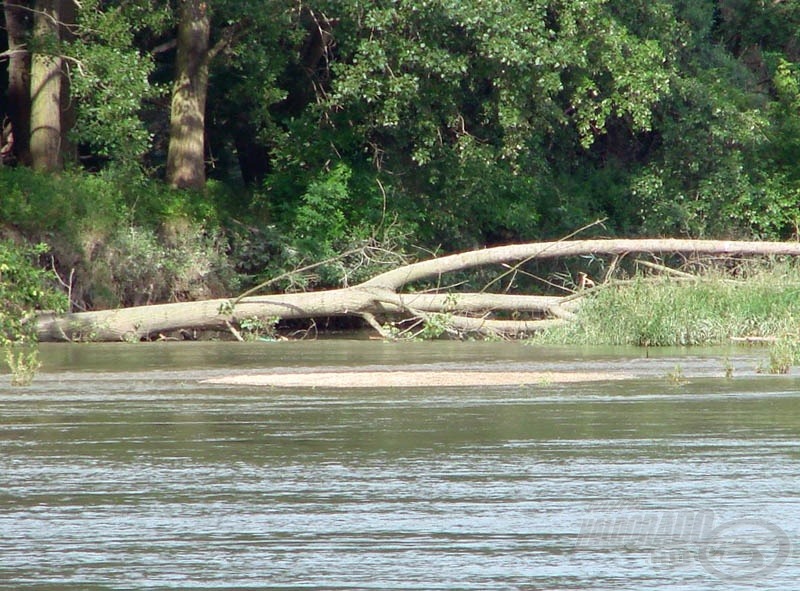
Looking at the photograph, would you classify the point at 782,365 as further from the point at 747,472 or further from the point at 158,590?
the point at 158,590

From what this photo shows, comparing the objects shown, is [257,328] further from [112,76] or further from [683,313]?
[683,313]

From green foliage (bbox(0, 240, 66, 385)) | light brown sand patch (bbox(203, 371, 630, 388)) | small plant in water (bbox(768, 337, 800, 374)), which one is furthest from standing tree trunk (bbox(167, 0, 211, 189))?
small plant in water (bbox(768, 337, 800, 374))

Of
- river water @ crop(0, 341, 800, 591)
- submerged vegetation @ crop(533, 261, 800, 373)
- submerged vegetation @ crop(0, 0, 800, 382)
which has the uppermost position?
submerged vegetation @ crop(0, 0, 800, 382)

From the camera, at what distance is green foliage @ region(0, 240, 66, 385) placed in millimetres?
18656

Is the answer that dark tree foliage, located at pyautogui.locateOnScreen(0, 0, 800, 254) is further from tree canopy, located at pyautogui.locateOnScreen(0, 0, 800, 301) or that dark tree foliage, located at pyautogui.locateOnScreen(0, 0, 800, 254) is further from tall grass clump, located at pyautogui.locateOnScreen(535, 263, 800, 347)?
tall grass clump, located at pyautogui.locateOnScreen(535, 263, 800, 347)

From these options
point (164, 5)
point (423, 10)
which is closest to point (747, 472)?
point (423, 10)

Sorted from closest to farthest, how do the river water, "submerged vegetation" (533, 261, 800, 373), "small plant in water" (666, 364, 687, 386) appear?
the river water < "small plant in water" (666, 364, 687, 386) < "submerged vegetation" (533, 261, 800, 373)

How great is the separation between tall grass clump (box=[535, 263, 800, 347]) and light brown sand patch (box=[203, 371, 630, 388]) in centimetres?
510

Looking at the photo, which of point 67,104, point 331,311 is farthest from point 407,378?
point 67,104

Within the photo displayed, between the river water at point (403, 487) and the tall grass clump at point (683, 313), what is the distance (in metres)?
6.33

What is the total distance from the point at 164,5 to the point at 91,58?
281 centimetres

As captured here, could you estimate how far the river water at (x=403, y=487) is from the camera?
6.25 meters

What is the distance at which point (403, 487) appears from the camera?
819cm

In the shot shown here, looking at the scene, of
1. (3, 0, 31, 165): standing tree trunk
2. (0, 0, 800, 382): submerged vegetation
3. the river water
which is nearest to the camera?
the river water
